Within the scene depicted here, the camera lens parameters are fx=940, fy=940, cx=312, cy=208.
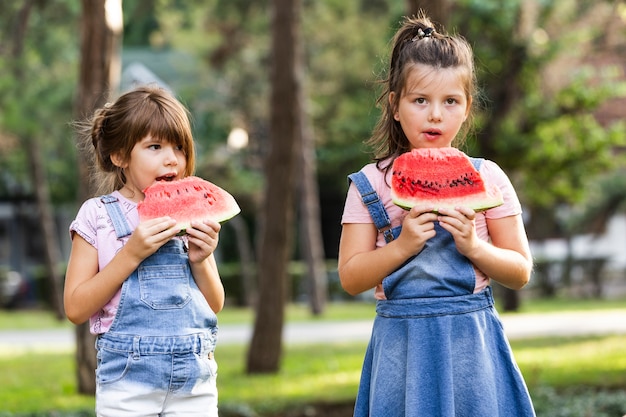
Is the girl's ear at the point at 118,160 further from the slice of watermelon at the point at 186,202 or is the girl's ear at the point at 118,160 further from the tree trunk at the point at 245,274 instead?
the tree trunk at the point at 245,274

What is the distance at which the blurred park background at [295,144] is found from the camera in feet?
27.0

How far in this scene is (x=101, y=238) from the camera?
316 centimetres

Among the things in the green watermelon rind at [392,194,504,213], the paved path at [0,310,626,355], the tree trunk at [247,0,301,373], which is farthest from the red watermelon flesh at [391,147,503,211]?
the paved path at [0,310,626,355]

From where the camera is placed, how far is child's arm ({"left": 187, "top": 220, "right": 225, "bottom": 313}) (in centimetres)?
304

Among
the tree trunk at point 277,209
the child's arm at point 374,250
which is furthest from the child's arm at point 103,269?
the tree trunk at point 277,209

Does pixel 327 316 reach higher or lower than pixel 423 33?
lower

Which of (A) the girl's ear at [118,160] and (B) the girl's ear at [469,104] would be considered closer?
(B) the girl's ear at [469,104]

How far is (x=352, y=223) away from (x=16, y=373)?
8.60 m

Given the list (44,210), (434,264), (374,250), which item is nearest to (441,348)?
(434,264)

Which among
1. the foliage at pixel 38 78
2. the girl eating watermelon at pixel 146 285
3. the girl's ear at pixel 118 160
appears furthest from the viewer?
the foliage at pixel 38 78

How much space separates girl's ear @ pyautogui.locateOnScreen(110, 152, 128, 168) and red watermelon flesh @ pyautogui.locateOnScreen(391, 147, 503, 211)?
0.95 meters

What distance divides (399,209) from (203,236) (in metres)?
0.65

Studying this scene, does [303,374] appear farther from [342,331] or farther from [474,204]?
[474,204]

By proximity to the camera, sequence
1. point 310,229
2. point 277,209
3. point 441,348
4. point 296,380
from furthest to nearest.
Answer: point 310,229, point 277,209, point 296,380, point 441,348
